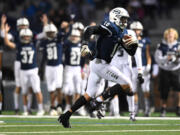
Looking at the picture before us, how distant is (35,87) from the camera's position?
44.4ft

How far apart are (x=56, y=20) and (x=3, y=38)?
2.96 meters

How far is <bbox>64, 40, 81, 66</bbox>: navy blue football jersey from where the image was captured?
14.0m

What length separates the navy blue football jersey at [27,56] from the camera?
13508 mm

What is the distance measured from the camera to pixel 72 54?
14000mm

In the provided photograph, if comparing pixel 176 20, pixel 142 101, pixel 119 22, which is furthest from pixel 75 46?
pixel 176 20

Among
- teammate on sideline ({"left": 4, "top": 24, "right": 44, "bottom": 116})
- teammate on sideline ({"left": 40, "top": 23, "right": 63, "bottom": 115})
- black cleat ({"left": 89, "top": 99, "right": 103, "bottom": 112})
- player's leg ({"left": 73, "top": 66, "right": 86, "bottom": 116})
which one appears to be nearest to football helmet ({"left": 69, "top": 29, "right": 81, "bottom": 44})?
teammate on sideline ({"left": 40, "top": 23, "right": 63, "bottom": 115})

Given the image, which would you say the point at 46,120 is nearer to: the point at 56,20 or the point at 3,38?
the point at 3,38

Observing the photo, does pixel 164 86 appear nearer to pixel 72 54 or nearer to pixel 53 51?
pixel 72 54

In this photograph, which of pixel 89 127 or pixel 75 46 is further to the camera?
pixel 75 46

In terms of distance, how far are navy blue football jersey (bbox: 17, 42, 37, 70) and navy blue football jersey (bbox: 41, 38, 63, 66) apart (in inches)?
12.7

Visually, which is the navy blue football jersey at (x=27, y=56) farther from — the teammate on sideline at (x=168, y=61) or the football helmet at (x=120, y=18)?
the football helmet at (x=120, y=18)

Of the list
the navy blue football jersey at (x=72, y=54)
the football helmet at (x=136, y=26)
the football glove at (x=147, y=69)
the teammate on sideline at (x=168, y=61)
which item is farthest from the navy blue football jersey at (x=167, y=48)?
the navy blue football jersey at (x=72, y=54)

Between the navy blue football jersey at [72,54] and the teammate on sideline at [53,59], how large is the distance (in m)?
0.25

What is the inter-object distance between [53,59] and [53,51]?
17 centimetres
